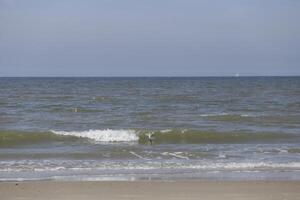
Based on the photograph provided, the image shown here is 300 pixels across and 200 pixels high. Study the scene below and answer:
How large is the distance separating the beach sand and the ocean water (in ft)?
2.65

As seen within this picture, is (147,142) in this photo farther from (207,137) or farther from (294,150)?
(294,150)

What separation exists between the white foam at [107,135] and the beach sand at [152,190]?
364 inches

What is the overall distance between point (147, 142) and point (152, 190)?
9.48 meters

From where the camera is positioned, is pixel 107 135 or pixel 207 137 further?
pixel 107 135

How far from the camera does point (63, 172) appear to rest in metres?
11.6

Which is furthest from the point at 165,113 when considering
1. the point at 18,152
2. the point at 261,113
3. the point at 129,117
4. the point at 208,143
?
the point at 18,152

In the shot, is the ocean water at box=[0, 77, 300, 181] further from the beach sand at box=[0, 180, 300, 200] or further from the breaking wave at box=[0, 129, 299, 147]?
the beach sand at box=[0, 180, 300, 200]

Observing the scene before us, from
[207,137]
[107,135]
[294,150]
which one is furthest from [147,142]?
[294,150]

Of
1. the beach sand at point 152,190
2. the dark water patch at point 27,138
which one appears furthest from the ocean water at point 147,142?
the beach sand at point 152,190

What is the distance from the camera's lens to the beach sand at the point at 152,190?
8742mm

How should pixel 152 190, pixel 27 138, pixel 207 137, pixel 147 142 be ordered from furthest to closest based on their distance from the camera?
1. pixel 207 137
2. pixel 27 138
3. pixel 147 142
4. pixel 152 190

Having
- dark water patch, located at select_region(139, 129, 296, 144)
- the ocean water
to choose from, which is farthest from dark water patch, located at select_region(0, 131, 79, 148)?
dark water patch, located at select_region(139, 129, 296, 144)

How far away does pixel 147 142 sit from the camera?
61.6 ft

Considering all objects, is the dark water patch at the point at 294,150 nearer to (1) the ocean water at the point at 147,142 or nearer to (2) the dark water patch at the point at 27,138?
(1) the ocean water at the point at 147,142
